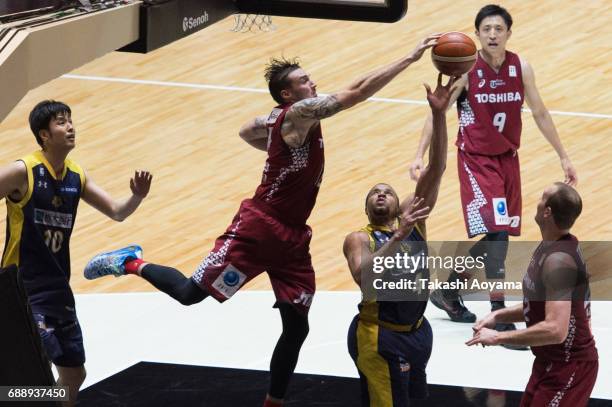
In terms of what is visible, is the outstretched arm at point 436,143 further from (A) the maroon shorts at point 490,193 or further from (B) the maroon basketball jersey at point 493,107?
(B) the maroon basketball jersey at point 493,107

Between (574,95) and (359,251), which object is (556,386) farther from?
(574,95)

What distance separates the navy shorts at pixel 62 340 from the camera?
6.55 m

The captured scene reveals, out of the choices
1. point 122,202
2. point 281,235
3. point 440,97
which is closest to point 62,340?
point 122,202

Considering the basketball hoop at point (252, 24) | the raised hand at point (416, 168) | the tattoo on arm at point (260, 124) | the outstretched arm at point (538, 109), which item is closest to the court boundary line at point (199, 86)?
the basketball hoop at point (252, 24)

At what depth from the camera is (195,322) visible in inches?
350

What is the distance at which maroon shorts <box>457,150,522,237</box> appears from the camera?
8461 mm

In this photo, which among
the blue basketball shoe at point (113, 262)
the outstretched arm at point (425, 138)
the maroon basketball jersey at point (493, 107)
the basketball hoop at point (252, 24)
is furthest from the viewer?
the basketball hoop at point (252, 24)

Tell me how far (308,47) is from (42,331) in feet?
27.6

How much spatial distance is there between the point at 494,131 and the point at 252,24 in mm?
7301

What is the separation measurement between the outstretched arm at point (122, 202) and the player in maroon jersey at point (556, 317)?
186 centimetres

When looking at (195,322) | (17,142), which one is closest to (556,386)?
(195,322)

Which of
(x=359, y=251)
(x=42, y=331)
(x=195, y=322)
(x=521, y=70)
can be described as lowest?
(x=195, y=322)

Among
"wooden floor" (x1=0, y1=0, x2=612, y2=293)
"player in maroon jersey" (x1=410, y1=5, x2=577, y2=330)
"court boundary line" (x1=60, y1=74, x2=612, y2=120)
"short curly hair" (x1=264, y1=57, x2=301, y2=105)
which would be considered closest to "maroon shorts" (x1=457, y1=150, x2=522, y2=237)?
"player in maroon jersey" (x1=410, y1=5, x2=577, y2=330)

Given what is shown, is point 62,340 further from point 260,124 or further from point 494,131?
point 494,131
